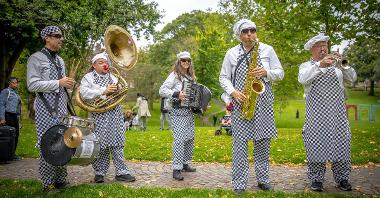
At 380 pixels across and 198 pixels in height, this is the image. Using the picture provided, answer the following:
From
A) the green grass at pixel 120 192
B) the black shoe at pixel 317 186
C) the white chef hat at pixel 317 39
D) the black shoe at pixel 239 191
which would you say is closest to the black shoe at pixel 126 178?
the green grass at pixel 120 192

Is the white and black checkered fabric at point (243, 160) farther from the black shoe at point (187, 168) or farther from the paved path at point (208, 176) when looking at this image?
the black shoe at point (187, 168)

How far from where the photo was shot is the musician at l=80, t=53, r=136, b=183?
667 centimetres

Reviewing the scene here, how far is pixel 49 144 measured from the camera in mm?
5652

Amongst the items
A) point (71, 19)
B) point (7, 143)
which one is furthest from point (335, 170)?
point (71, 19)

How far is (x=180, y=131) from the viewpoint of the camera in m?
7.19

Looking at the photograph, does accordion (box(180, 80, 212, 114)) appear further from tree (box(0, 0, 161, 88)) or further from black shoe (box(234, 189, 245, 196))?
tree (box(0, 0, 161, 88))

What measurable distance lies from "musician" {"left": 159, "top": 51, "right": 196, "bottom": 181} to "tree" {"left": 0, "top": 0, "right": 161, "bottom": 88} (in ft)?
22.8

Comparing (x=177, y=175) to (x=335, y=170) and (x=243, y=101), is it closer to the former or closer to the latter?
(x=243, y=101)

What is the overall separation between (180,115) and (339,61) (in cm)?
Answer: 308

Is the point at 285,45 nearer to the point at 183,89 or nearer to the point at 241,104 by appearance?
the point at 183,89

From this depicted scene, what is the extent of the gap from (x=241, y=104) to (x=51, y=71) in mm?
3236

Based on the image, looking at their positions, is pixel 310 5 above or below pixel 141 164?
above

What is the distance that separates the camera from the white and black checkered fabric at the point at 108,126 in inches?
264

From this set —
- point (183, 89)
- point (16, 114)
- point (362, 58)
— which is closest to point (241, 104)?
point (183, 89)
